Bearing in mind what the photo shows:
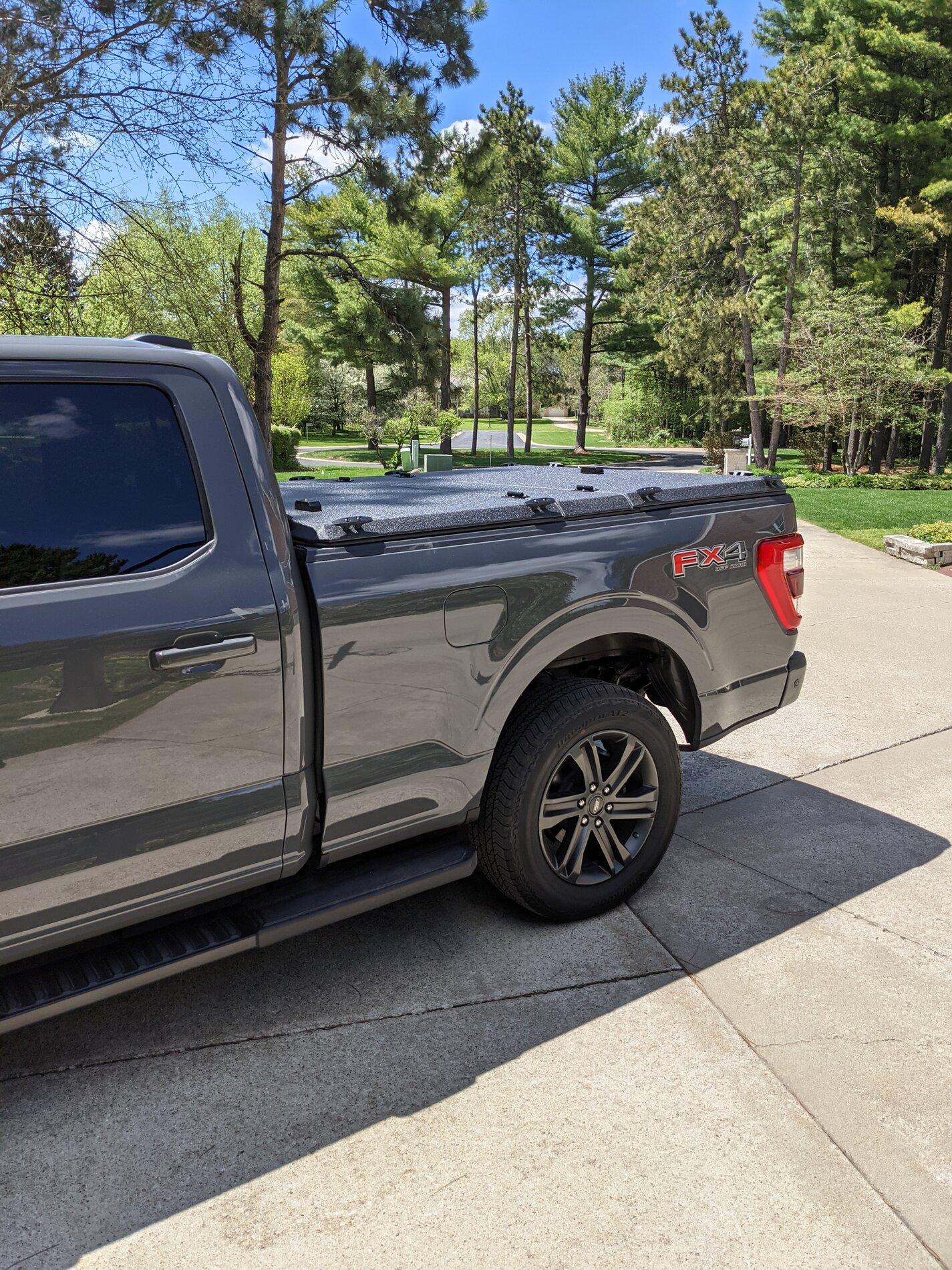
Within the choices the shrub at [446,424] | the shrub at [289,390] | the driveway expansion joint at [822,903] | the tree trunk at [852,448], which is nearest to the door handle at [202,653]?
the driveway expansion joint at [822,903]

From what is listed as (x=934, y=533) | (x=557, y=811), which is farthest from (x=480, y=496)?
(x=934, y=533)

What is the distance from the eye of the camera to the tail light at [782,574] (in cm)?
375

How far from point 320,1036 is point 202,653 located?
123cm

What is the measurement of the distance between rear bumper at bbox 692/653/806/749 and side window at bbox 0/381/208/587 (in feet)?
6.98

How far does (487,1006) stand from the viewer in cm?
293

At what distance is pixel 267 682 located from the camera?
241 centimetres

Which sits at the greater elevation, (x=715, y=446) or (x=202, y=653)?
(x=202, y=653)

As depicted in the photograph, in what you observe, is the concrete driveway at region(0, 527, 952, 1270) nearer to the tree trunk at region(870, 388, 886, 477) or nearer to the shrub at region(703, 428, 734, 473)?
the tree trunk at region(870, 388, 886, 477)

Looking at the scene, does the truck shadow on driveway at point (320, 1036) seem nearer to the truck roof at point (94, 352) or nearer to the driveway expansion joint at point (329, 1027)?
the driveway expansion joint at point (329, 1027)

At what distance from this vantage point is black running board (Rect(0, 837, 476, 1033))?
2.27 metres

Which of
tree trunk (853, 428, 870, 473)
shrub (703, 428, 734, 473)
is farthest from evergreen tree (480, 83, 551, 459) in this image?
tree trunk (853, 428, 870, 473)

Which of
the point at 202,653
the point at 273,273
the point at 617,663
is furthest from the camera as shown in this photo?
the point at 273,273

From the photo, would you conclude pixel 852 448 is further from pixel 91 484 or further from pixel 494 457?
pixel 91 484

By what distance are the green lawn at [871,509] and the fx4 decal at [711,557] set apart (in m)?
10.5
